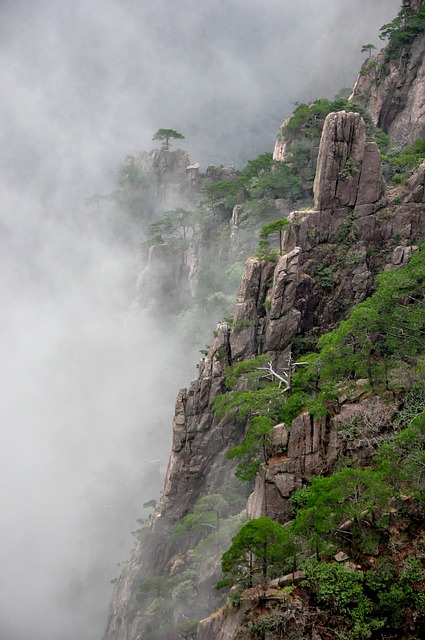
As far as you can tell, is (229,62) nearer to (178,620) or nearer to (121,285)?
(121,285)

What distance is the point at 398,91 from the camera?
175 ft

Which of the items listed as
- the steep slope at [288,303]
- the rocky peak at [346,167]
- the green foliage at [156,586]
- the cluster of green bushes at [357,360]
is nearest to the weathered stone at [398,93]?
the rocky peak at [346,167]

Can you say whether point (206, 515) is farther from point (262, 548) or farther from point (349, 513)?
point (349, 513)

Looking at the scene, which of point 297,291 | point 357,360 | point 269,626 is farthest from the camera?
point 297,291

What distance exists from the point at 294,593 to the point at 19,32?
507 feet

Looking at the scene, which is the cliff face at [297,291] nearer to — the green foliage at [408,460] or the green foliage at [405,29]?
the green foliage at [408,460]

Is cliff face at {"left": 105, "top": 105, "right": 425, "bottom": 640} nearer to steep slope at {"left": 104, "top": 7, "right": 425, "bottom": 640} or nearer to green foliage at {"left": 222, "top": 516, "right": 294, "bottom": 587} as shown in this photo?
steep slope at {"left": 104, "top": 7, "right": 425, "bottom": 640}

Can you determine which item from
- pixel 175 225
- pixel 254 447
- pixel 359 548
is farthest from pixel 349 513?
pixel 175 225

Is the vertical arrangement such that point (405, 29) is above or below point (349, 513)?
above

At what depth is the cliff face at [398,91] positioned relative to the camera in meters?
51.4

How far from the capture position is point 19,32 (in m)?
135

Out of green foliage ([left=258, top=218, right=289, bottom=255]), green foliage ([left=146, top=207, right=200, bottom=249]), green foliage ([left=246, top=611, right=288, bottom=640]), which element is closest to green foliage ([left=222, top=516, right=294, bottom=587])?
green foliage ([left=246, top=611, right=288, bottom=640])

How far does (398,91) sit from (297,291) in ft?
96.6

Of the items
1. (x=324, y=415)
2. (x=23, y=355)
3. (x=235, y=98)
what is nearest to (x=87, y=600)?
(x=23, y=355)
